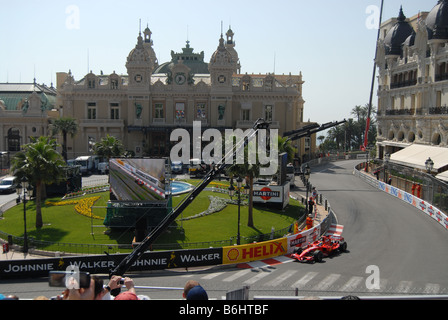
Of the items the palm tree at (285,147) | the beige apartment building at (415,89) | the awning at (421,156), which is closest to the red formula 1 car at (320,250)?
the palm tree at (285,147)

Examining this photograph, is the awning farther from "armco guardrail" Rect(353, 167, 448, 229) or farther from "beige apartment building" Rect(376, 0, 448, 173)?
"armco guardrail" Rect(353, 167, 448, 229)

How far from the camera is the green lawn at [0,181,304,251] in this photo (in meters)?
31.3

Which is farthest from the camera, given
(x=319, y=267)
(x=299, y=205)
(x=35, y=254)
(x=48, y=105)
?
(x=48, y=105)

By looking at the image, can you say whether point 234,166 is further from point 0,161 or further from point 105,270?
point 0,161

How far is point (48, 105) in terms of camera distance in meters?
81.1

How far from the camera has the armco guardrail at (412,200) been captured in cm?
3644

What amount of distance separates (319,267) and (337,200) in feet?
67.7

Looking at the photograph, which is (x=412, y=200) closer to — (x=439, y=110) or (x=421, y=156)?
(x=421, y=156)

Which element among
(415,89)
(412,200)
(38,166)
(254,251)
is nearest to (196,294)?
(254,251)

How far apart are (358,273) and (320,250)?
Result: 347 centimetres

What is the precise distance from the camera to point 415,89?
57000mm

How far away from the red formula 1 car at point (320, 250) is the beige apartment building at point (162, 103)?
46140 mm

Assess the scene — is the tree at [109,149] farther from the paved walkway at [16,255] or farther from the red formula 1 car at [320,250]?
the red formula 1 car at [320,250]
